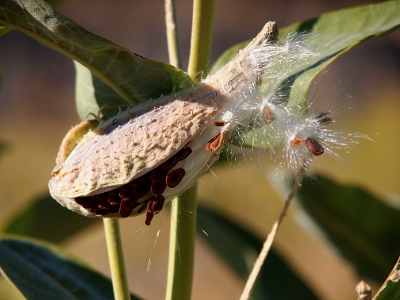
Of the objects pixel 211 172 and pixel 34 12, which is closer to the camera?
pixel 34 12

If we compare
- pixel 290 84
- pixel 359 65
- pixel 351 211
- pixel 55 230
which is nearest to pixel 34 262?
pixel 55 230

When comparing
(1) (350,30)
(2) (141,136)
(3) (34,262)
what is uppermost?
(1) (350,30)

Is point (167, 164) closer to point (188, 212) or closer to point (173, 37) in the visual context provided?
point (188, 212)

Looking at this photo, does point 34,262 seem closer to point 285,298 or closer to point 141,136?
point 141,136

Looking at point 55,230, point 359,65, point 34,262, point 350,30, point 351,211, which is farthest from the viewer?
point 359,65

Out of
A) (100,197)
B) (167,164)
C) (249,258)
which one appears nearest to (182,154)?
(167,164)

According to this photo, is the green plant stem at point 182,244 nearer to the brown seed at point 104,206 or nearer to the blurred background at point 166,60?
the brown seed at point 104,206

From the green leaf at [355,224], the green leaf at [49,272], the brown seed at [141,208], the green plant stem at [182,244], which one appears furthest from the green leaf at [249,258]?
the brown seed at [141,208]
